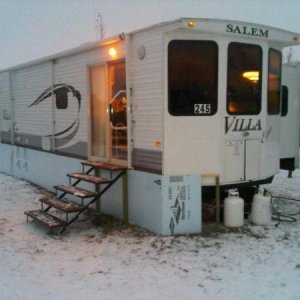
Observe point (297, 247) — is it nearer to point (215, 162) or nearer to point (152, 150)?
point (215, 162)

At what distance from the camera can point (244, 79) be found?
253 inches

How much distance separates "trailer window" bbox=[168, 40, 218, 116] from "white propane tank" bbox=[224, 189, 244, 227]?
1288 millimetres

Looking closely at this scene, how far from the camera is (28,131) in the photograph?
33.9 feet

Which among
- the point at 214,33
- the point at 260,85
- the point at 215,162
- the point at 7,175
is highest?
the point at 214,33

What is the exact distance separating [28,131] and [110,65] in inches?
161

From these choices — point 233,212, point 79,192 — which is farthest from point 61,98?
point 233,212

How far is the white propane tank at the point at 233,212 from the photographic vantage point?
6.27 metres

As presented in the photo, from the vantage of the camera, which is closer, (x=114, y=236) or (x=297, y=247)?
(x=297, y=247)

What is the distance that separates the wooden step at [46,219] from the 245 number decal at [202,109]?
238 centimetres

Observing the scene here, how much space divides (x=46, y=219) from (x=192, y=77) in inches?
113

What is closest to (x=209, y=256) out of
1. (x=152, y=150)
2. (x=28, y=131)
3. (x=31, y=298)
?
(x=152, y=150)

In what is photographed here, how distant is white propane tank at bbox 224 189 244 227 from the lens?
6.27 meters

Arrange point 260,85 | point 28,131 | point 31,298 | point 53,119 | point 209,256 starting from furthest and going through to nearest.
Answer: point 28,131 < point 53,119 < point 260,85 < point 209,256 < point 31,298

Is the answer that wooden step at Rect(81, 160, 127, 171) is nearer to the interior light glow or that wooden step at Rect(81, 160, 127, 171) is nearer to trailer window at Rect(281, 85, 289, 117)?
the interior light glow
